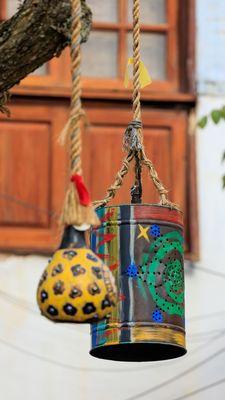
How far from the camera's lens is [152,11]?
745 centimetres

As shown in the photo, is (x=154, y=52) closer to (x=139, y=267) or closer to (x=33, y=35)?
(x=139, y=267)

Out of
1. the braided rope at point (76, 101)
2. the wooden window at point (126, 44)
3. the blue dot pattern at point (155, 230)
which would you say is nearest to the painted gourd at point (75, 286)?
the braided rope at point (76, 101)

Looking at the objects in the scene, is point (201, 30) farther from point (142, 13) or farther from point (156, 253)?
point (156, 253)

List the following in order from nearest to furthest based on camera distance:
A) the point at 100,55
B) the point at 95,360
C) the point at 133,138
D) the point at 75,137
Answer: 1. the point at 75,137
2. the point at 133,138
3. the point at 95,360
4. the point at 100,55

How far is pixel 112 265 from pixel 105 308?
0.84m

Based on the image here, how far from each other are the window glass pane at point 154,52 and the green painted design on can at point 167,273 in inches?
124

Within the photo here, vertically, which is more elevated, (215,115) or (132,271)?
(215,115)

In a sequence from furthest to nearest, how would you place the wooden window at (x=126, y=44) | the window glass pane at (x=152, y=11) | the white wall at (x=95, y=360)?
the window glass pane at (x=152, y=11)
the wooden window at (x=126, y=44)
the white wall at (x=95, y=360)

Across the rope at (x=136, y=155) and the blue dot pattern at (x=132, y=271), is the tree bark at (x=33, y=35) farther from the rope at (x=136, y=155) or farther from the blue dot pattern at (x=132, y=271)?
the blue dot pattern at (x=132, y=271)

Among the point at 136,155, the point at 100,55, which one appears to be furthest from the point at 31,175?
the point at 136,155

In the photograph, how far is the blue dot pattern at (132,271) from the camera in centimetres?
419

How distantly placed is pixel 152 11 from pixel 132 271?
11.4 feet

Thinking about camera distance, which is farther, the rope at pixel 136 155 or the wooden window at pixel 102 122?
the wooden window at pixel 102 122

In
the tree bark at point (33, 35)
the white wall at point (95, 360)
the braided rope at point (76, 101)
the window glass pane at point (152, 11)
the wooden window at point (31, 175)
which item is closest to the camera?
the braided rope at point (76, 101)
